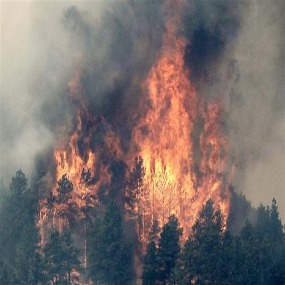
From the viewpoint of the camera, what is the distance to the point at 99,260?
401 feet

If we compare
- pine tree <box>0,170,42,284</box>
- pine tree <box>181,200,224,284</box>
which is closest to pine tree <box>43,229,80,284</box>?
pine tree <box>0,170,42,284</box>

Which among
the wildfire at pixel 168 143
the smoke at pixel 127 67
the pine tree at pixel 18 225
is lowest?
the pine tree at pixel 18 225

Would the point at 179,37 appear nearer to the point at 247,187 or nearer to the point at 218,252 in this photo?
the point at 247,187

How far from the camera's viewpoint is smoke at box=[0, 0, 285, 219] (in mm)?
140375

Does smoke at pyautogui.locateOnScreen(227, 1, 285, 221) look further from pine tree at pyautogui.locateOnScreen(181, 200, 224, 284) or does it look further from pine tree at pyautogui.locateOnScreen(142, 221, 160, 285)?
pine tree at pyautogui.locateOnScreen(142, 221, 160, 285)

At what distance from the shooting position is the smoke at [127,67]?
461 feet

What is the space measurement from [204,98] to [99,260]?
28264mm

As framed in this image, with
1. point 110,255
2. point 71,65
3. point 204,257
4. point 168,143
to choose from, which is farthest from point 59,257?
point 71,65

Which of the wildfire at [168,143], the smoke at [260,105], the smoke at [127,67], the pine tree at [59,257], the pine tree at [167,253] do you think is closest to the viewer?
the pine tree at [167,253]

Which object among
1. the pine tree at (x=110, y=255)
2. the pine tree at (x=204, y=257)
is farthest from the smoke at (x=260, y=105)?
the pine tree at (x=204, y=257)

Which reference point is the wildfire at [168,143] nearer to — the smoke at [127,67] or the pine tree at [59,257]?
the smoke at [127,67]

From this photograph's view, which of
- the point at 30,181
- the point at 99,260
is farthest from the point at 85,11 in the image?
the point at 99,260

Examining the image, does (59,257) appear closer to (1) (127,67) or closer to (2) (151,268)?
(2) (151,268)

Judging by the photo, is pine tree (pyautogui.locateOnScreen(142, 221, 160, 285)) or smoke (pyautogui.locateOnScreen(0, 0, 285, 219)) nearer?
pine tree (pyautogui.locateOnScreen(142, 221, 160, 285))
